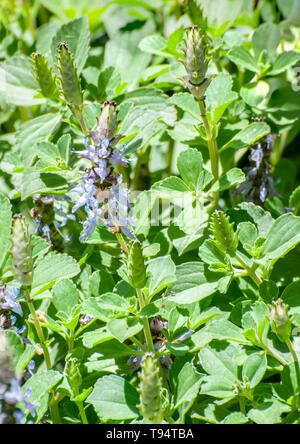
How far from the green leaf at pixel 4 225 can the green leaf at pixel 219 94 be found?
1.26 feet

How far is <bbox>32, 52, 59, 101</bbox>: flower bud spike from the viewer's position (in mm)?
988

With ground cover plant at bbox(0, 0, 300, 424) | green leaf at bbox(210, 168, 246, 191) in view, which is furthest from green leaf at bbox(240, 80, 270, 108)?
green leaf at bbox(210, 168, 246, 191)

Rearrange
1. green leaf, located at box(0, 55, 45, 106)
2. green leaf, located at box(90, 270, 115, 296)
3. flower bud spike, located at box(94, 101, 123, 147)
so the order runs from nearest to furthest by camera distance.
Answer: flower bud spike, located at box(94, 101, 123, 147)
green leaf, located at box(90, 270, 115, 296)
green leaf, located at box(0, 55, 45, 106)

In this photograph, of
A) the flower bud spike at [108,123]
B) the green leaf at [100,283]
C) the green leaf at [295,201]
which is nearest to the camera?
the flower bud spike at [108,123]

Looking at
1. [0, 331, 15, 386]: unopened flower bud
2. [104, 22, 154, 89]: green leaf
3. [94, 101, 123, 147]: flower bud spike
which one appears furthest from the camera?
[104, 22, 154, 89]: green leaf

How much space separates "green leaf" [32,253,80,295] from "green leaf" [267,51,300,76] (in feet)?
1.90

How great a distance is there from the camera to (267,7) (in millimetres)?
1578

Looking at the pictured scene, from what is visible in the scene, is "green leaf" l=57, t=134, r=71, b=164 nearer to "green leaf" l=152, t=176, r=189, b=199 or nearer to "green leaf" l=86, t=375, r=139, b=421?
"green leaf" l=152, t=176, r=189, b=199

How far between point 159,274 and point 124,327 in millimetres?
103

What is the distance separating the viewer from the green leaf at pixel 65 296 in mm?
935

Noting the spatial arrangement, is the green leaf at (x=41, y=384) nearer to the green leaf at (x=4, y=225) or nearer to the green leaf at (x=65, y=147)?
the green leaf at (x=4, y=225)

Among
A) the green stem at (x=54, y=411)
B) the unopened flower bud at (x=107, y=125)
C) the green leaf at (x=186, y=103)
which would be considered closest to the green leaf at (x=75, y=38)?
the green leaf at (x=186, y=103)

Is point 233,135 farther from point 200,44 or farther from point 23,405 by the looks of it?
point 23,405

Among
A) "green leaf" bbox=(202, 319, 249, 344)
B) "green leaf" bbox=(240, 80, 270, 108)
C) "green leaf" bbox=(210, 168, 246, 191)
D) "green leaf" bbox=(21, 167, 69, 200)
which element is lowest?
"green leaf" bbox=(202, 319, 249, 344)
